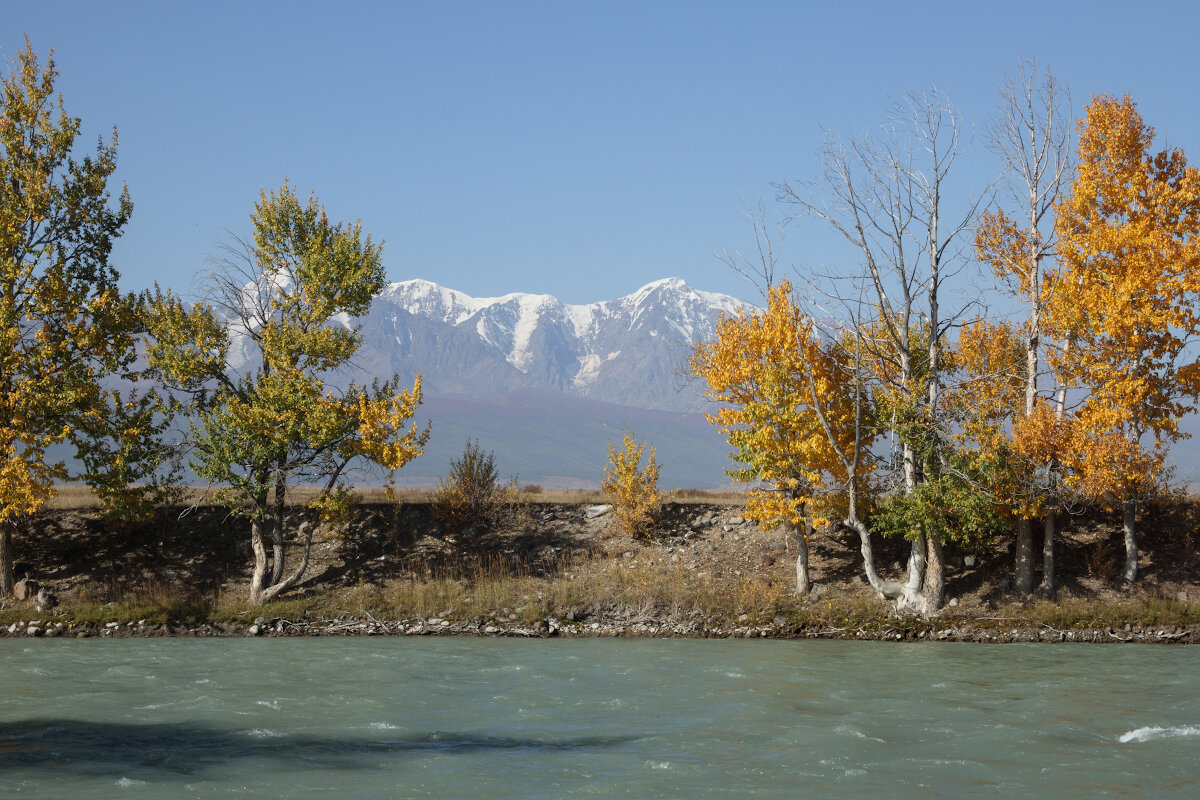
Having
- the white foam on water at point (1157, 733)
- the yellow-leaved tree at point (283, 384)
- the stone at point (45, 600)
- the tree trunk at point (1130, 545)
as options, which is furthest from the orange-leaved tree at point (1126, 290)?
the stone at point (45, 600)

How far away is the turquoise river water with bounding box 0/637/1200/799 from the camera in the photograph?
13.9 metres

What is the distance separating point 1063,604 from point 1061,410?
5.59 m

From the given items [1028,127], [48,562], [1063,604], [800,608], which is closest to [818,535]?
[800,608]

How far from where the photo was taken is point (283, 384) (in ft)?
100

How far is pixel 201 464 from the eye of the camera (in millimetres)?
30594

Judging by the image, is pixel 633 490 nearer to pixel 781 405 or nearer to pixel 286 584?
pixel 781 405

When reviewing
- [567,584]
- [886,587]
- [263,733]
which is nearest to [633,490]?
[567,584]

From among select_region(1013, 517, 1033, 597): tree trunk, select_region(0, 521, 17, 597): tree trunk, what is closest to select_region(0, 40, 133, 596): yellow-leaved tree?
select_region(0, 521, 17, 597): tree trunk

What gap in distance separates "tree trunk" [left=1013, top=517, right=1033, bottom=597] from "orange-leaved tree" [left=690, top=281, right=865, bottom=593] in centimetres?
546

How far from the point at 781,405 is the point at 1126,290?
32.9 feet

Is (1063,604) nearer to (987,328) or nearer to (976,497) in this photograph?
(976,497)

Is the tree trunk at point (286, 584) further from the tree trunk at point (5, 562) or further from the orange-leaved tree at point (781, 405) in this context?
the orange-leaved tree at point (781, 405)

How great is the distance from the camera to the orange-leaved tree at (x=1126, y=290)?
27.8 metres

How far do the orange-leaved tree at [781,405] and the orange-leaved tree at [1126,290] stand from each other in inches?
266
